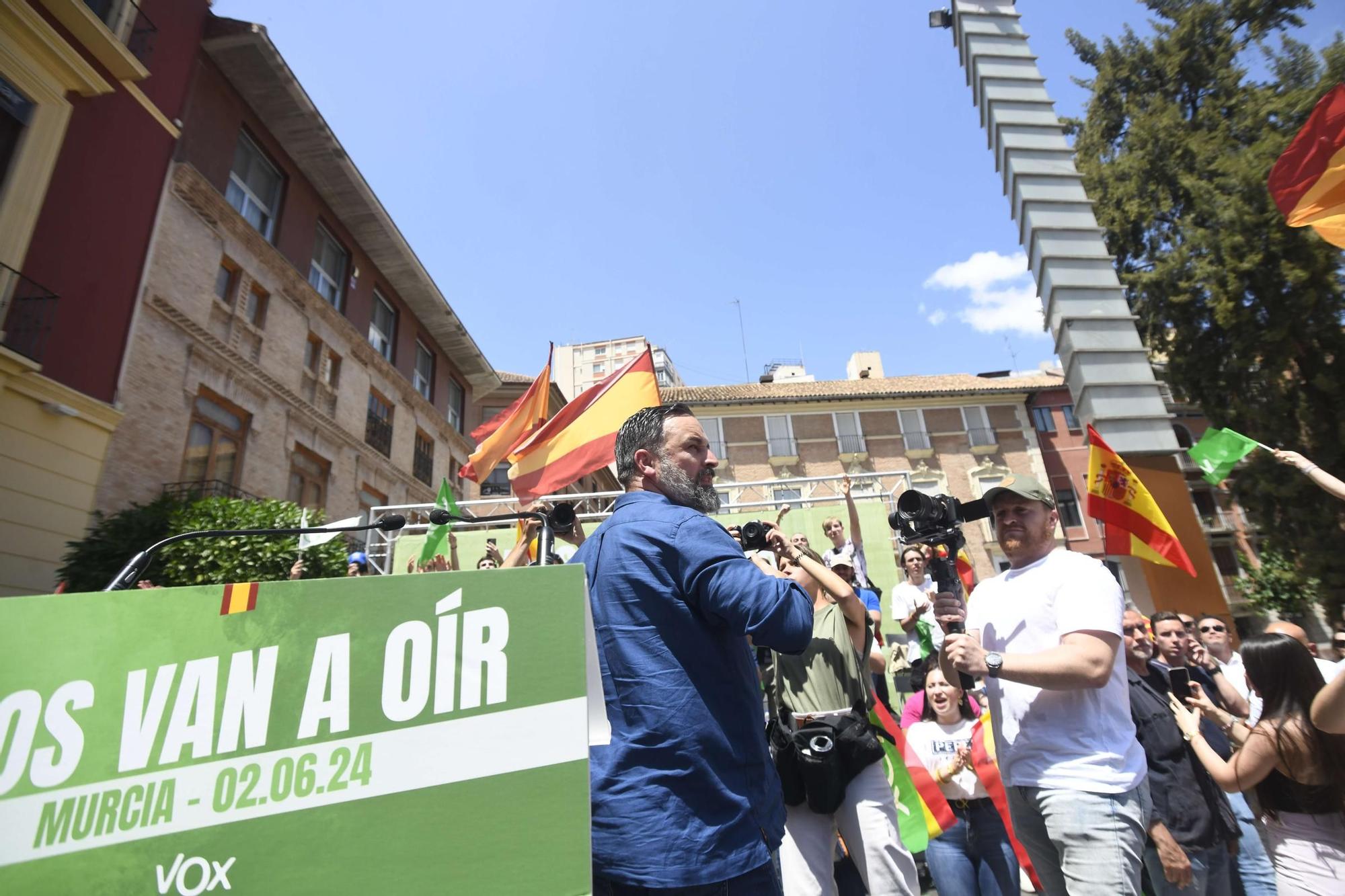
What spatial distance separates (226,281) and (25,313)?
174 inches

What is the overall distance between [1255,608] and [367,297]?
38.8 metres

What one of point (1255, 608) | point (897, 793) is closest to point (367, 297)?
point (897, 793)

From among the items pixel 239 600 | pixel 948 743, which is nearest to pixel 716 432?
pixel 948 743

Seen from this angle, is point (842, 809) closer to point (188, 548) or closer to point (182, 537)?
point (182, 537)

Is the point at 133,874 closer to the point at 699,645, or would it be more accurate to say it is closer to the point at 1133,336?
the point at 699,645

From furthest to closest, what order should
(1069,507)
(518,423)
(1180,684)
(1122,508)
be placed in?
1. (1069,507)
2. (518,423)
3. (1122,508)
4. (1180,684)

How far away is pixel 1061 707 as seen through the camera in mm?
2246

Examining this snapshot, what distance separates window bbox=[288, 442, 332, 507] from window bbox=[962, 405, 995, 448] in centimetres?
2858

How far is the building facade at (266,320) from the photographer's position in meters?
10.9

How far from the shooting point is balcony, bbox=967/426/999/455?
3291cm

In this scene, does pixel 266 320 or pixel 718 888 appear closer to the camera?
pixel 718 888

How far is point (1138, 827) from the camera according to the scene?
214 centimetres

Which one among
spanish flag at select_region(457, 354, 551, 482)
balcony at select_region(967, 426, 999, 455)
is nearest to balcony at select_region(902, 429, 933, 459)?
balcony at select_region(967, 426, 999, 455)

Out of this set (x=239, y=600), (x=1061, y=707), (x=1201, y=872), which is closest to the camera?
(x=239, y=600)
